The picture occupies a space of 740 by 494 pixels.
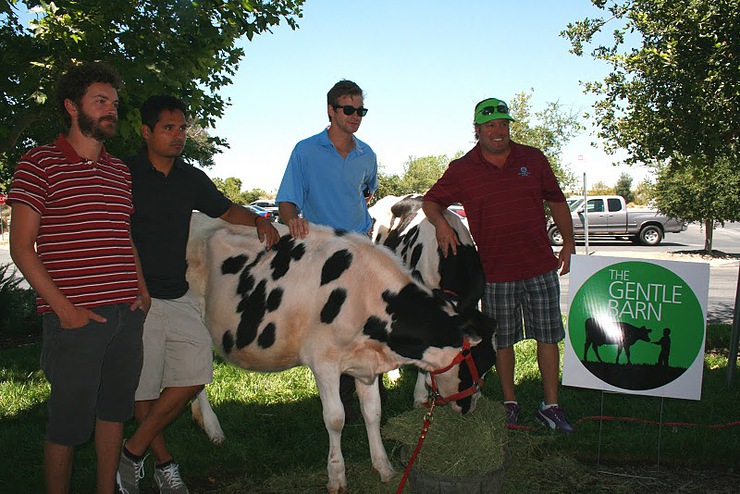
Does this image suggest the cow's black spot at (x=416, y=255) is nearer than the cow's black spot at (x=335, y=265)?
No

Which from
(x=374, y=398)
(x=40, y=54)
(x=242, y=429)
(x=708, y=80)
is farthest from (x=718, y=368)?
(x=40, y=54)

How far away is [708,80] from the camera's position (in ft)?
18.8

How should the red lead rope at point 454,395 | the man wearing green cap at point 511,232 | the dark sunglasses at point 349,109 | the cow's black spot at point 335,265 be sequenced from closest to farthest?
the red lead rope at point 454,395
the cow's black spot at point 335,265
the dark sunglasses at point 349,109
the man wearing green cap at point 511,232

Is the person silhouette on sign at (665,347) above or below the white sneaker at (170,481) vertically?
above

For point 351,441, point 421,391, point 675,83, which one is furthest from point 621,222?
point 351,441

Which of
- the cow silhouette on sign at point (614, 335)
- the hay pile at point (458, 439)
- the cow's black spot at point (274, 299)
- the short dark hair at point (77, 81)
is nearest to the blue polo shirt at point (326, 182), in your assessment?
the cow's black spot at point (274, 299)

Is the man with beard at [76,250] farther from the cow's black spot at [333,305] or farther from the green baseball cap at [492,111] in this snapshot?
the green baseball cap at [492,111]

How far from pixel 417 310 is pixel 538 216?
1646mm

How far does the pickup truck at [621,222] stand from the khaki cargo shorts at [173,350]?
76.4ft

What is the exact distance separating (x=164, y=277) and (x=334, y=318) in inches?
44.1

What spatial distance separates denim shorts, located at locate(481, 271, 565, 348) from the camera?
16.4 ft

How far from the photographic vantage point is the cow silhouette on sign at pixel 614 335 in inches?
176

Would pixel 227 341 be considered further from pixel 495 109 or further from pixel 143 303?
pixel 495 109

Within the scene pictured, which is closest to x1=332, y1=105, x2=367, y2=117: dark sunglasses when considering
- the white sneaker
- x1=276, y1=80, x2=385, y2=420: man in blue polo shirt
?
x1=276, y1=80, x2=385, y2=420: man in blue polo shirt
